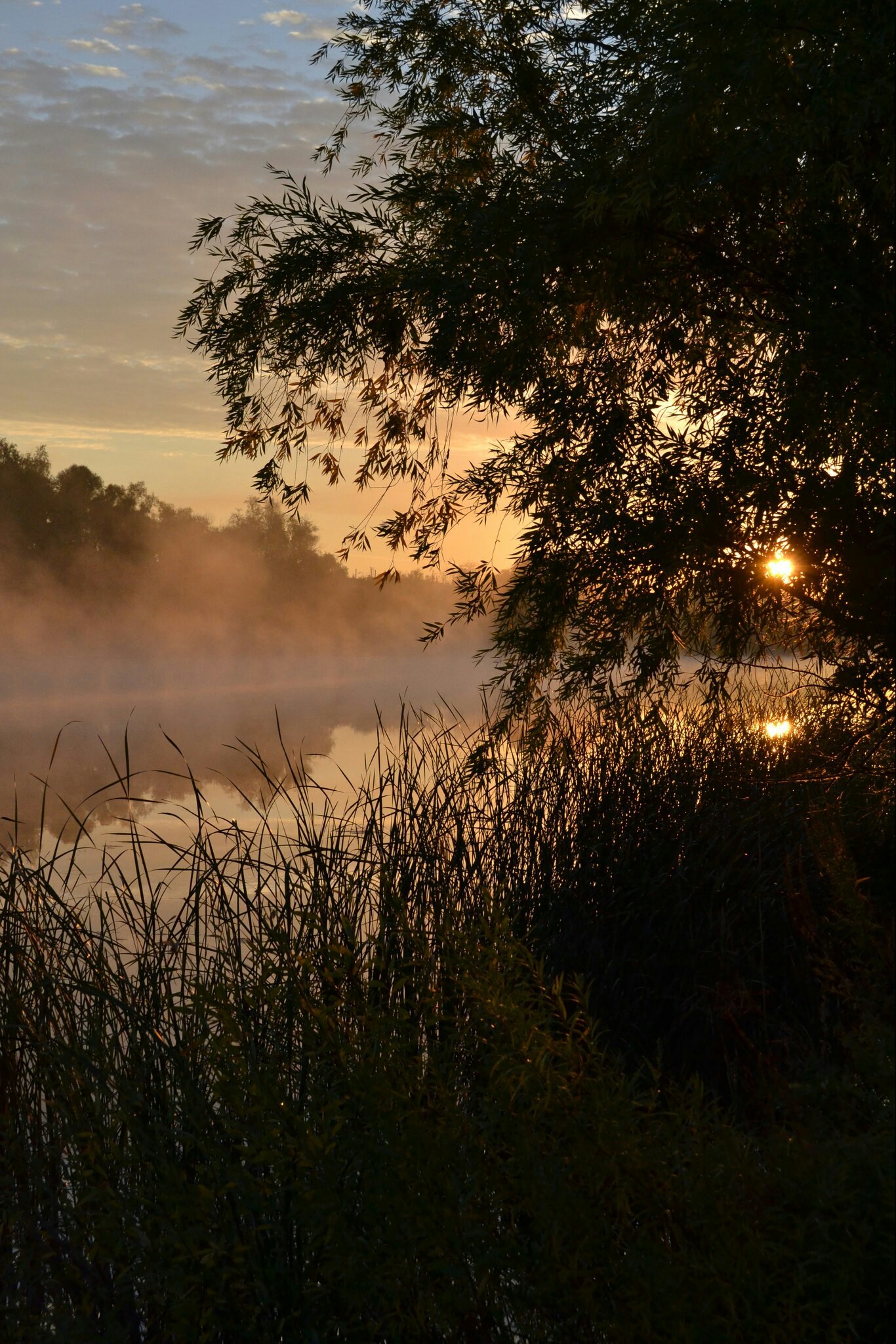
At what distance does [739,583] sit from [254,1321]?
9.68 ft

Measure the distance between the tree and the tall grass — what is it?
0.62m

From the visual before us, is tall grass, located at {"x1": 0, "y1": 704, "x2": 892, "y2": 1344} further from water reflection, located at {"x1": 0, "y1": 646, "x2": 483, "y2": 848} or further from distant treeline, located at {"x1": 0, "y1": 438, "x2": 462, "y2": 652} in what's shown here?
distant treeline, located at {"x1": 0, "y1": 438, "x2": 462, "y2": 652}

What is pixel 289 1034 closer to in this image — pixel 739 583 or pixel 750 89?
pixel 739 583

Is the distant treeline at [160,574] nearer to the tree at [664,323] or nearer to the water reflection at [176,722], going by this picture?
the water reflection at [176,722]

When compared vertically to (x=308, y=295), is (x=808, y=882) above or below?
below

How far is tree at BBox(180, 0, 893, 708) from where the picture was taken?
11.8 feet

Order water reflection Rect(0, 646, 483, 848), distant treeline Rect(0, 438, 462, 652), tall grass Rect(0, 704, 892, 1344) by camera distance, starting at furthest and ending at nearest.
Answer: distant treeline Rect(0, 438, 462, 652)
water reflection Rect(0, 646, 483, 848)
tall grass Rect(0, 704, 892, 1344)

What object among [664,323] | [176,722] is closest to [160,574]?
[176,722]

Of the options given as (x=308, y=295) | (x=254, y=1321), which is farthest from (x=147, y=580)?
(x=254, y=1321)

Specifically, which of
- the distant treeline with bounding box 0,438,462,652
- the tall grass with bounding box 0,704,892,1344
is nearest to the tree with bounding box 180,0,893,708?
the tall grass with bounding box 0,704,892,1344

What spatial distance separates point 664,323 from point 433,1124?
338 cm

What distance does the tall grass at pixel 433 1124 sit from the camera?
78.2 inches

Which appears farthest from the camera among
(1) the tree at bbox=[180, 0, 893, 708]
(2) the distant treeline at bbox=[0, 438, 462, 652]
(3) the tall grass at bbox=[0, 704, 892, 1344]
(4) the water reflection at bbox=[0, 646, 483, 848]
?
(2) the distant treeline at bbox=[0, 438, 462, 652]

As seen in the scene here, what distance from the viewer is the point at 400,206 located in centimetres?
531
